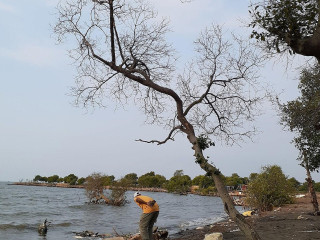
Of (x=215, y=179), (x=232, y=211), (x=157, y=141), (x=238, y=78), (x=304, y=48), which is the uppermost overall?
(x=238, y=78)

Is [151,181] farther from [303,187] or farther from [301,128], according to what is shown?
[301,128]

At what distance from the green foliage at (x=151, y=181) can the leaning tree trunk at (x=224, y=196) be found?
102541 millimetres

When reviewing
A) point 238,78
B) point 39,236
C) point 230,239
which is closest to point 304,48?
point 238,78

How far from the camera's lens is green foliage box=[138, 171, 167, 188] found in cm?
10944

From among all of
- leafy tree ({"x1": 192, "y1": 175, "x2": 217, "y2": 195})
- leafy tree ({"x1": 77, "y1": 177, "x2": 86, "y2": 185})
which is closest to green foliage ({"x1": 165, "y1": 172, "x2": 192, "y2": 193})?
leafy tree ({"x1": 192, "y1": 175, "x2": 217, "y2": 195})

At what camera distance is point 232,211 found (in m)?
7.79

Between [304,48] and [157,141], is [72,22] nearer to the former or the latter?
[157,141]

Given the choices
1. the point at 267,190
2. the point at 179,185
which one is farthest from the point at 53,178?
the point at 267,190

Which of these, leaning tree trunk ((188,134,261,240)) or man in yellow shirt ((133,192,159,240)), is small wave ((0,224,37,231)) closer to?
man in yellow shirt ((133,192,159,240))

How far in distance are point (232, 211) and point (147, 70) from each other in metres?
4.35

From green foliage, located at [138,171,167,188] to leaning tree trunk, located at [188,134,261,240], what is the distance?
103 metres

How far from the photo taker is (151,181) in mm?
110188

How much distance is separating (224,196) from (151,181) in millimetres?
104054

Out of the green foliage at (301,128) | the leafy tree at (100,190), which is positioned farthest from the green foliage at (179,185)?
the green foliage at (301,128)
